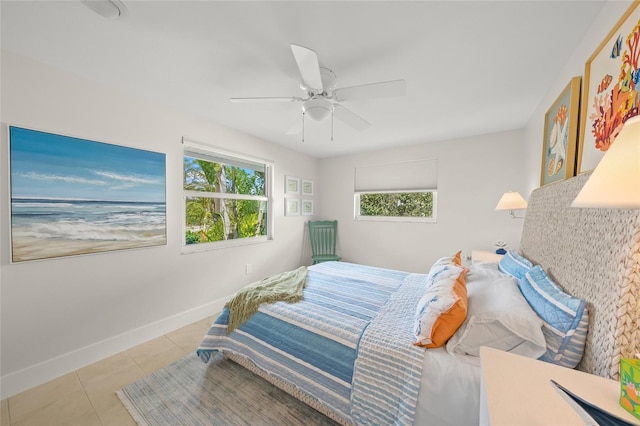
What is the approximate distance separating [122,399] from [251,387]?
2.80ft

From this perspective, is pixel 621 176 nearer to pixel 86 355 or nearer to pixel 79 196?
pixel 79 196

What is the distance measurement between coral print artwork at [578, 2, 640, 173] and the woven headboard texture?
206 millimetres

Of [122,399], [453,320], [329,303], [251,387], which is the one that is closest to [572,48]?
[453,320]

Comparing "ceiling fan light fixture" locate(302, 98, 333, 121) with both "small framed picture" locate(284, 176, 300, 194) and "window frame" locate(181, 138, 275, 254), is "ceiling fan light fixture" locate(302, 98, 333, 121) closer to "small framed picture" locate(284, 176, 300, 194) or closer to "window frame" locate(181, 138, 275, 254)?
"window frame" locate(181, 138, 275, 254)

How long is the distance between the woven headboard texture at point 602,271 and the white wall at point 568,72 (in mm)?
764

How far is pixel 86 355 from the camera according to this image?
6.50ft

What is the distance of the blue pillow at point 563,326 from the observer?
103 centimetres

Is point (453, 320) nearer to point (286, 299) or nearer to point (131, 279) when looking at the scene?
point (286, 299)

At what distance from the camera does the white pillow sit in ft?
3.57

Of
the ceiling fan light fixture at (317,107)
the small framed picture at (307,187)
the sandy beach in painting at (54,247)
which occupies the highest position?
the ceiling fan light fixture at (317,107)

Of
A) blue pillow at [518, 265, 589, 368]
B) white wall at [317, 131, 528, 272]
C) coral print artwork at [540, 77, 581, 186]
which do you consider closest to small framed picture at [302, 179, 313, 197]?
white wall at [317, 131, 528, 272]

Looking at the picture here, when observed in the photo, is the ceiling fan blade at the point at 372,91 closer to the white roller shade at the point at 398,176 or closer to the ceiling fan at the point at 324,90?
the ceiling fan at the point at 324,90

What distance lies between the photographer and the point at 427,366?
1168 mm

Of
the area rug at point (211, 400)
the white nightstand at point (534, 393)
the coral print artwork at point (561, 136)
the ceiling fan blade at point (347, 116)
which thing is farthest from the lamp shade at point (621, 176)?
the area rug at point (211, 400)
